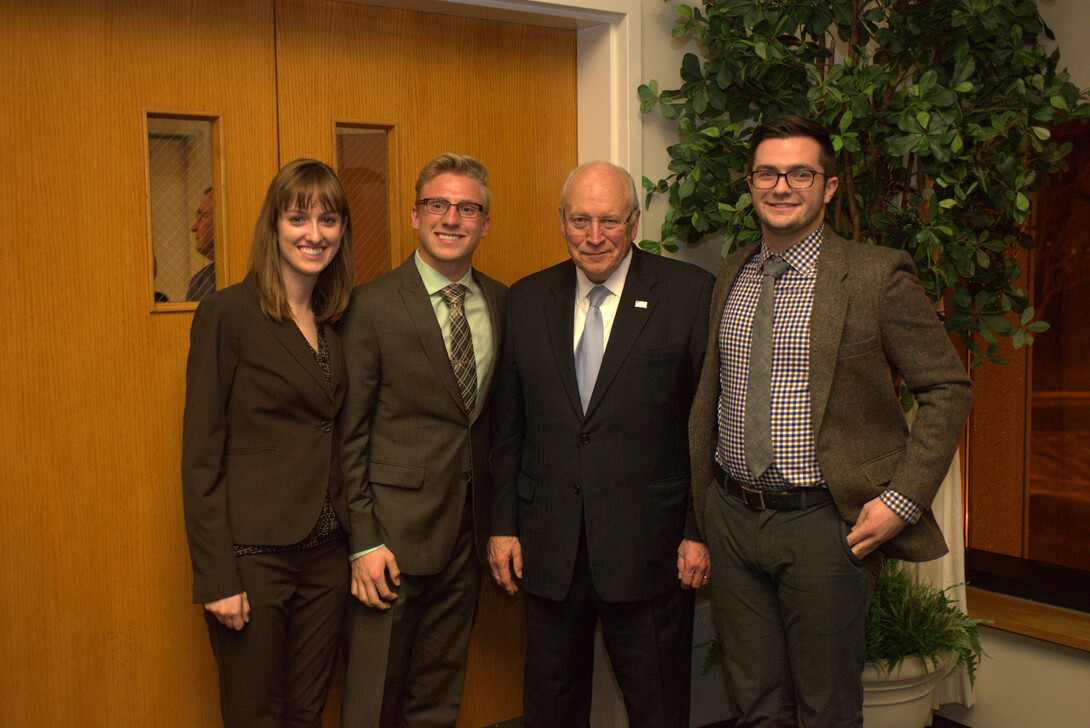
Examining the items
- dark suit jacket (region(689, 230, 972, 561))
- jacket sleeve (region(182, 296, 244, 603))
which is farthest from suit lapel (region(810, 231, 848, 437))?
jacket sleeve (region(182, 296, 244, 603))

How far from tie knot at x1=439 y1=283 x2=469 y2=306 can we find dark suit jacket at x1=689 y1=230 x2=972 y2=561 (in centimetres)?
87

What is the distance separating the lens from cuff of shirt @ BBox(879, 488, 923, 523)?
1.88m

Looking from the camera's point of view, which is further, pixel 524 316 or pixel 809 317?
pixel 524 316

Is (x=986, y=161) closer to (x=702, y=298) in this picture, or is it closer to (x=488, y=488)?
(x=702, y=298)

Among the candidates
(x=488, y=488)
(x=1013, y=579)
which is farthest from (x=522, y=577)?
(x=1013, y=579)

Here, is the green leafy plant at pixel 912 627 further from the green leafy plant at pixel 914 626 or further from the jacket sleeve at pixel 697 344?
the jacket sleeve at pixel 697 344

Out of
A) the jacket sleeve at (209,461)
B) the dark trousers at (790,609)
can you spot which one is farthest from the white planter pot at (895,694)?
the jacket sleeve at (209,461)

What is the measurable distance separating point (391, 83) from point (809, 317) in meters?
1.40

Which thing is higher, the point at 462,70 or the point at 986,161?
the point at 462,70

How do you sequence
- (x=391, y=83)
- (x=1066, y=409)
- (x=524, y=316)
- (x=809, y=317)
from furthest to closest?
(x=1066, y=409), (x=391, y=83), (x=524, y=316), (x=809, y=317)

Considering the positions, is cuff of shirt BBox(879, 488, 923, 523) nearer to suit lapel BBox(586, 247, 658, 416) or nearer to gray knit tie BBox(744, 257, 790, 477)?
gray knit tie BBox(744, 257, 790, 477)

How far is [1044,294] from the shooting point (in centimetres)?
320

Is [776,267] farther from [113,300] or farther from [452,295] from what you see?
[113,300]

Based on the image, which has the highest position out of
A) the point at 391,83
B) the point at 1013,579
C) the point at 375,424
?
the point at 391,83
